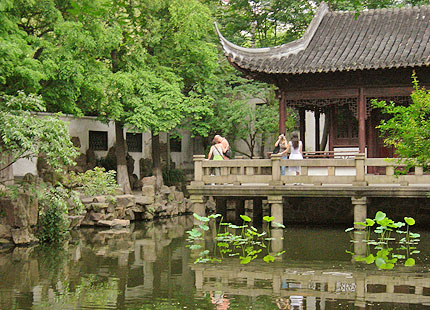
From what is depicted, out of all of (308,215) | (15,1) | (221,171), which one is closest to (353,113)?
(308,215)

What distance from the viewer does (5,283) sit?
10.8 metres

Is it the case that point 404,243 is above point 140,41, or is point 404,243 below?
below

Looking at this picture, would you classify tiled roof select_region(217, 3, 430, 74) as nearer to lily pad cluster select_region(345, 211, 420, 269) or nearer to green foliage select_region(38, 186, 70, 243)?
lily pad cluster select_region(345, 211, 420, 269)

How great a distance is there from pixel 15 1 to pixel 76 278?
27.9 ft

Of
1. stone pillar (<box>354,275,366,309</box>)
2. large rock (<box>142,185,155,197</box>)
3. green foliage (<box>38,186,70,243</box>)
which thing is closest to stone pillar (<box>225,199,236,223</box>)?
large rock (<box>142,185,155,197</box>)

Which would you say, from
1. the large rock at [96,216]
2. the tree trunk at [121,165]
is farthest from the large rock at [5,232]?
the tree trunk at [121,165]

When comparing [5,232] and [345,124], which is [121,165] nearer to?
[345,124]

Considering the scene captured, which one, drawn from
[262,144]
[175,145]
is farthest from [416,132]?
[175,145]

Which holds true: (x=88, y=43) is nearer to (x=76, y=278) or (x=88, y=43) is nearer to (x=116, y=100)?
(x=116, y=100)

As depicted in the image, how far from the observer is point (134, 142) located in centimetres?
2903

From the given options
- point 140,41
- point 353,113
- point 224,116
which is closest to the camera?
point 353,113

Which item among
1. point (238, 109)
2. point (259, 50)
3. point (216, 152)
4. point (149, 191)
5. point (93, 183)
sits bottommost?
point (149, 191)

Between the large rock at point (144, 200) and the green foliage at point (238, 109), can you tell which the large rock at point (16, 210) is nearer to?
the large rock at point (144, 200)

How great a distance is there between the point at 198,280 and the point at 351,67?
9.74 meters
